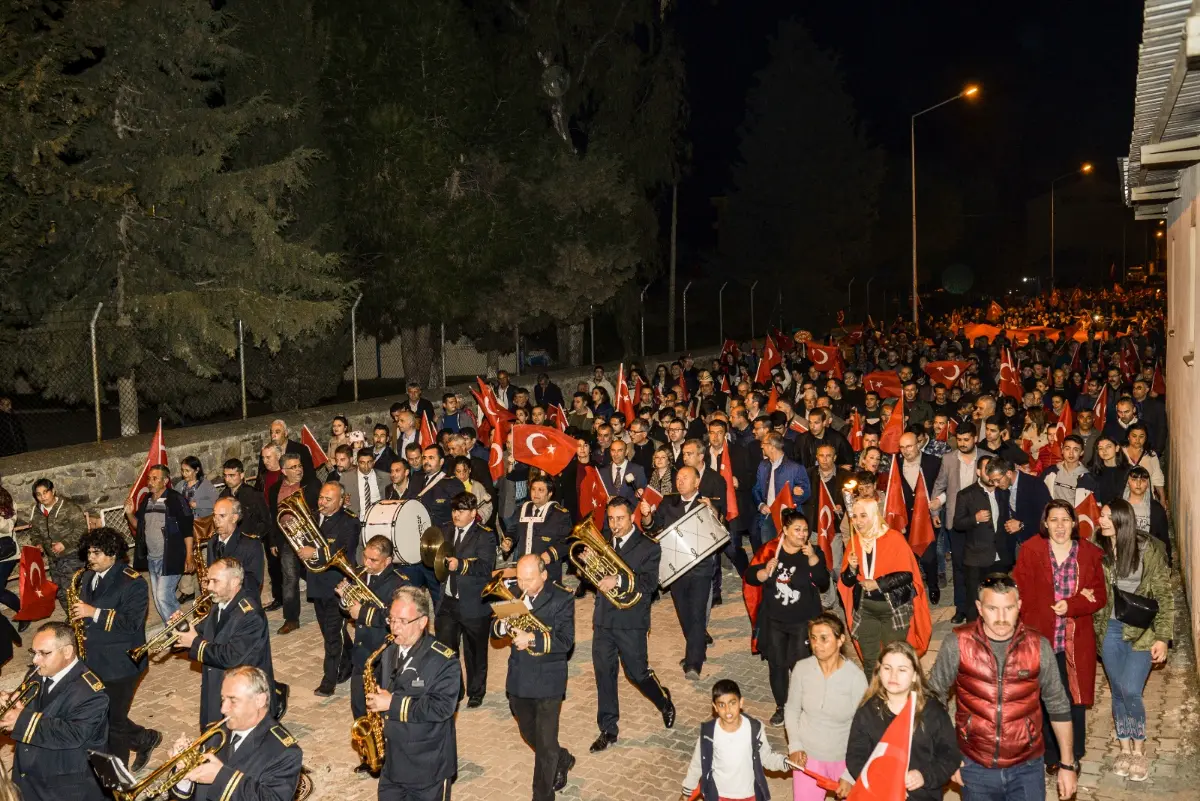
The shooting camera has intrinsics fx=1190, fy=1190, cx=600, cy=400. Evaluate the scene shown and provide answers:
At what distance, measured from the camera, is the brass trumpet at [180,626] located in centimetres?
718

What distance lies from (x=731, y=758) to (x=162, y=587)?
6.71 meters

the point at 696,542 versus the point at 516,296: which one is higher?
the point at 516,296

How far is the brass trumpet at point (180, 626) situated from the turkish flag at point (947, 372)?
47.9 feet

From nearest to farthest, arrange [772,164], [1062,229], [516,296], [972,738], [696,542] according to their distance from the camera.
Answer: [972,738]
[696,542]
[516,296]
[772,164]
[1062,229]

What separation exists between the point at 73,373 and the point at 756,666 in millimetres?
11379

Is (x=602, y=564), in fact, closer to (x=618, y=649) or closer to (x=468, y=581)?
(x=618, y=649)

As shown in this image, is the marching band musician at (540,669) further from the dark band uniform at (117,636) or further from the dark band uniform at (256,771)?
the dark band uniform at (117,636)

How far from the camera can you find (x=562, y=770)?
7707 mm

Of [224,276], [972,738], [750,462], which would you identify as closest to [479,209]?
[224,276]

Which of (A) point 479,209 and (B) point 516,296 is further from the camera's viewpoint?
(B) point 516,296

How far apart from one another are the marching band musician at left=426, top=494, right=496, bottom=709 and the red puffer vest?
12.8 feet

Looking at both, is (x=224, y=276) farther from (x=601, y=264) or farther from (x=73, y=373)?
(x=601, y=264)

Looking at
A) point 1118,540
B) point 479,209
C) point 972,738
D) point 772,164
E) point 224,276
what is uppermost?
point 772,164

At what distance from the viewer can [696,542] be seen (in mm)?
9227
